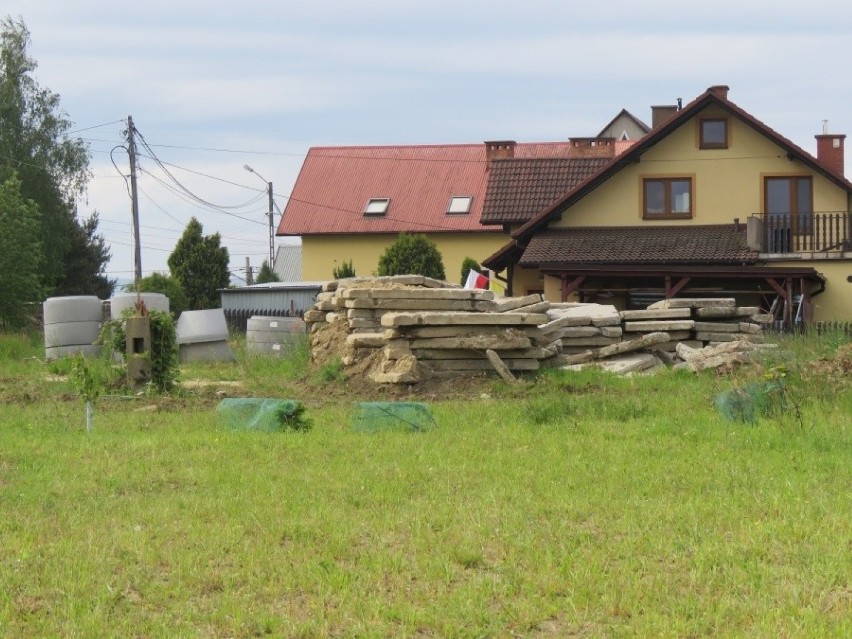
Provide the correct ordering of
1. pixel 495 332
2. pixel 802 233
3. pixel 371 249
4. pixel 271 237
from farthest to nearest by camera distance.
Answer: pixel 271 237, pixel 371 249, pixel 802 233, pixel 495 332

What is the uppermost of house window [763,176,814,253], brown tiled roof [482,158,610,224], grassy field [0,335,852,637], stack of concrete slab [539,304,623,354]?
brown tiled roof [482,158,610,224]

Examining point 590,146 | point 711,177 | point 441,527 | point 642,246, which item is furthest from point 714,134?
point 441,527

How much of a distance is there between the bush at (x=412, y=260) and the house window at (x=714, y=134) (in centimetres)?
1040

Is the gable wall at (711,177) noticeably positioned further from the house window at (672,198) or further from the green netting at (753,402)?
the green netting at (753,402)

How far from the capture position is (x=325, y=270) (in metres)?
53.2

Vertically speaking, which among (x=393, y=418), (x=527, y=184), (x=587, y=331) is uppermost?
(x=527, y=184)

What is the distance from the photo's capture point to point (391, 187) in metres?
54.4

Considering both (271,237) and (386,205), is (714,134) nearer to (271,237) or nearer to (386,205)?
(386,205)

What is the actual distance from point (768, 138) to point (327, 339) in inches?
732

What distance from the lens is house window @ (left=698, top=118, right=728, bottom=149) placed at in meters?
34.5

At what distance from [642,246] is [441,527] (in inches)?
1071

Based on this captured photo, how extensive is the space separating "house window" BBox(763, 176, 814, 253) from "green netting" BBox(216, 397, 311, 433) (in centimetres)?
2340

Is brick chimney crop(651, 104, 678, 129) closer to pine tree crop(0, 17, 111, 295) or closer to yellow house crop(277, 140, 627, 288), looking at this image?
yellow house crop(277, 140, 627, 288)

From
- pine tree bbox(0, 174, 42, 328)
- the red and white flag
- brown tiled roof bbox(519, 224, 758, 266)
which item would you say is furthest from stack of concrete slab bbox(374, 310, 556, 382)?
pine tree bbox(0, 174, 42, 328)
